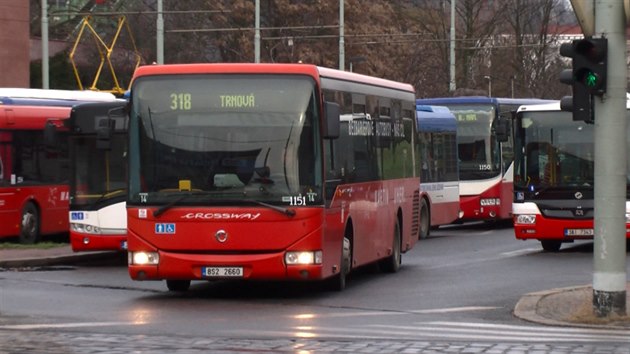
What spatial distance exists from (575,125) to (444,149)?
7.06 m

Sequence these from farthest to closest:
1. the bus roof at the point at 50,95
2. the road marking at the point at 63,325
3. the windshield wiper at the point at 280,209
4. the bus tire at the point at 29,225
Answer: the bus roof at the point at 50,95
the bus tire at the point at 29,225
the windshield wiper at the point at 280,209
the road marking at the point at 63,325

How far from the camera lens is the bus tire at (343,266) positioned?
19.0 m

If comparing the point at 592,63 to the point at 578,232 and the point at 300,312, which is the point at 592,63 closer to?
the point at 300,312

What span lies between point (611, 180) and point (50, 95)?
16019 mm

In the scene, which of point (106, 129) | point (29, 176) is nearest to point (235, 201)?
point (106, 129)

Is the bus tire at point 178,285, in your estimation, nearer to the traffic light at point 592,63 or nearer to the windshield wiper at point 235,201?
the windshield wiper at point 235,201

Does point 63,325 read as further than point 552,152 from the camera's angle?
No

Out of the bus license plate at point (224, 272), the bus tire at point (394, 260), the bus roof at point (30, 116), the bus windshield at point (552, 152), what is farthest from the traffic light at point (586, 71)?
the bus roof at point (30, 116)

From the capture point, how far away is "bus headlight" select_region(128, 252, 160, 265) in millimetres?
17578

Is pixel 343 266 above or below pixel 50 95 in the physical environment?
below

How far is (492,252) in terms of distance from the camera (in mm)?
27719

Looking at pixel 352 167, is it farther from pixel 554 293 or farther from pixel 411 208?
pixel 411 208

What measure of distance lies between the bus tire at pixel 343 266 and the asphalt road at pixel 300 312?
19 cm

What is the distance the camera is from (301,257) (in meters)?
17.4
